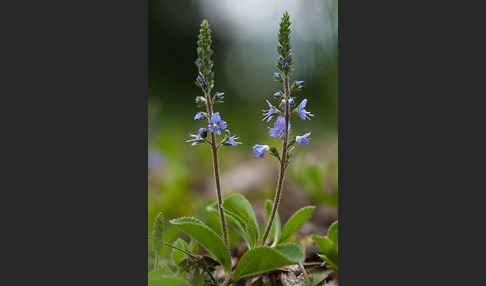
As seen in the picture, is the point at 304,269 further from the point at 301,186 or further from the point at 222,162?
the point at 222,162

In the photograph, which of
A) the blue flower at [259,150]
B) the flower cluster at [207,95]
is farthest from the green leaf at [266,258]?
the flower cluster at [207,95]

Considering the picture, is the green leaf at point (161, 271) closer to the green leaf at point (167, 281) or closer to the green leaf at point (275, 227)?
the green leaf at point (167, 281)

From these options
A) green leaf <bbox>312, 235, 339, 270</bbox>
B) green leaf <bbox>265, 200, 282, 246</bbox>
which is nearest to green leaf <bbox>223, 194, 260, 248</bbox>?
green leaf <bbox>265, 200, 282, 246</bbox>

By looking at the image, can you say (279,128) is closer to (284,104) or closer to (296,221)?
(284,104)

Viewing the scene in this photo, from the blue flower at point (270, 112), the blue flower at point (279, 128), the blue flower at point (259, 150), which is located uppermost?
the blue flower at point (270, 112)

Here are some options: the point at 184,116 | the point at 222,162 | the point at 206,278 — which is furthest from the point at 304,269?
the point at 222,162
